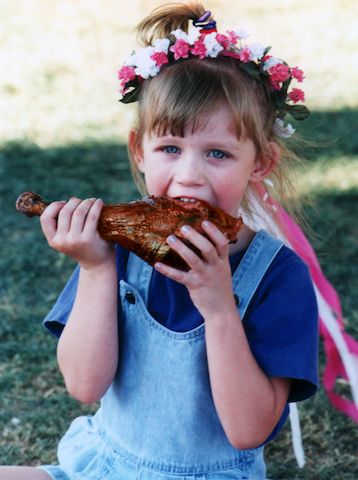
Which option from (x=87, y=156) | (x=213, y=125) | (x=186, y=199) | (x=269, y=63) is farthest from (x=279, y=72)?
(x=87, y=156)

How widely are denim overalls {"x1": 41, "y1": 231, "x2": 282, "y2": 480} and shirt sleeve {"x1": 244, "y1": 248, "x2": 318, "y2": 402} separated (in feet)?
0.19

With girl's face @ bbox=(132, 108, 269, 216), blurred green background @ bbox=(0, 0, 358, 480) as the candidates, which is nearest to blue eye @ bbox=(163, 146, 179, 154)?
girl's face @ bbox=(132, 108, 269, 216)

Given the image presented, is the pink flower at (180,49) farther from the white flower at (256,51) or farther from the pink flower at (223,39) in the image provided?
the white flower at (256,51)

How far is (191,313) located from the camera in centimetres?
183

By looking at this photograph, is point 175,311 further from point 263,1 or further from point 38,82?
point 263,1

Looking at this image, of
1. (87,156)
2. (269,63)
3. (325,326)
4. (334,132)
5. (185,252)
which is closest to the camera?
(185,252)

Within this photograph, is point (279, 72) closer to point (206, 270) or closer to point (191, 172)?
point (191, 172)

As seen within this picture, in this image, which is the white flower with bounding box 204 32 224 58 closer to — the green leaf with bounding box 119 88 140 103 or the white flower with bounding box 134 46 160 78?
the white flower with bounding box 134 46 160 78

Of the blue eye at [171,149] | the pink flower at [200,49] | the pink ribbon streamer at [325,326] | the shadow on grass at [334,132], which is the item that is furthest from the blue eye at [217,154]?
the shadow on grass at [334,132]

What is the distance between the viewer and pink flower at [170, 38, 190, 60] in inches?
72.2

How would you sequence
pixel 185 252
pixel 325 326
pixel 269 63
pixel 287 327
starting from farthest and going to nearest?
pixel 325 326 → pixel 269 63 → pixel 287 327 → pixel 185 252

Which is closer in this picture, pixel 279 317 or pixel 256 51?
pixel 279 317

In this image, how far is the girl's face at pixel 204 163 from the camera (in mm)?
1717

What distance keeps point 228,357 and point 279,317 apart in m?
0.22
